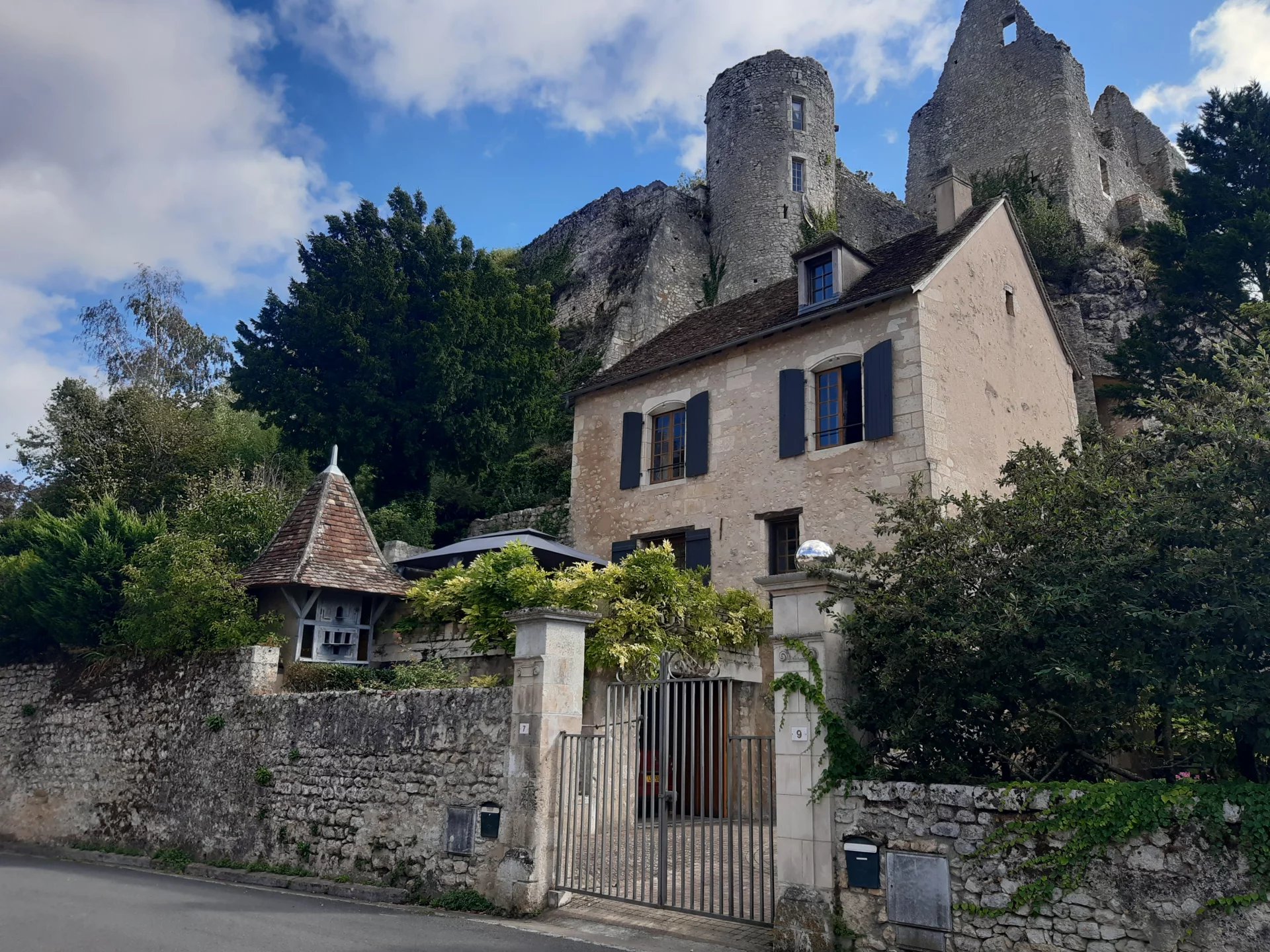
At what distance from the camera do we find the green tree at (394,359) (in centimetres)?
2109

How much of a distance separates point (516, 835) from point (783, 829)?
2655 millimetres

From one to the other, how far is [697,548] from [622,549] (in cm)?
163

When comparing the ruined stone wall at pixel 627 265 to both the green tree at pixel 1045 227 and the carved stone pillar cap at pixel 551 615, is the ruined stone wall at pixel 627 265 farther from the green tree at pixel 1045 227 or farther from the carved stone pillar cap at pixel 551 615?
the carved stone pillar cap at pixel 551 615

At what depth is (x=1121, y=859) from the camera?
5.76 metres

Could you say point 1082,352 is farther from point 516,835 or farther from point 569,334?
point 516,835

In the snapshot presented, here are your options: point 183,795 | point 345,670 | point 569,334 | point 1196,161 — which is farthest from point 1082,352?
point 183,795

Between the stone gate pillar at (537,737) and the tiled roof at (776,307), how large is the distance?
26.3 ft

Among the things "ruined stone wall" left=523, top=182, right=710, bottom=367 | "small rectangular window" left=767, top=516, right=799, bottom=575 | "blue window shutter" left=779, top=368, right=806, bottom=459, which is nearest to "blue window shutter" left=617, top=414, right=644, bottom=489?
"small rectangular window" left=767, top=516, right=799, bottom=575

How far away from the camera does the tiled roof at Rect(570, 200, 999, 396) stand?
48.5ft

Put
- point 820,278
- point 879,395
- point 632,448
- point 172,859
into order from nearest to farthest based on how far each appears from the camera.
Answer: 1. point 172,859
2. point 879,395
3. point 820,278
4. point 632,448

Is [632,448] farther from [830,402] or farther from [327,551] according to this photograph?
[327,551]

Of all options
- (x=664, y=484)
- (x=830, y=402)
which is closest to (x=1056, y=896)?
(x=830, y=402)

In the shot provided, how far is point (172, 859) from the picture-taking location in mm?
11562

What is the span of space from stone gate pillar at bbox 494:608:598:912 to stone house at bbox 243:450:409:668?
185 inches
